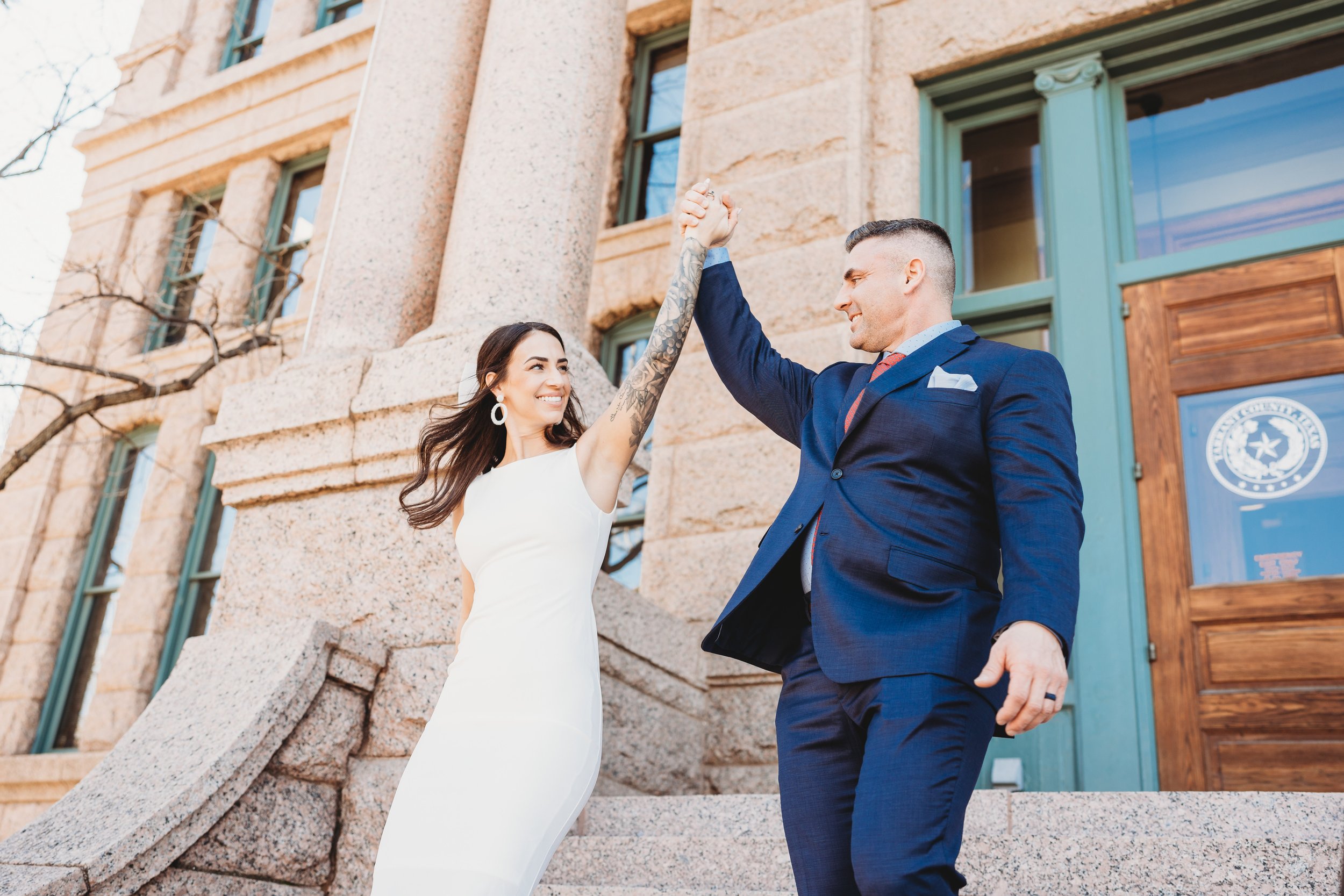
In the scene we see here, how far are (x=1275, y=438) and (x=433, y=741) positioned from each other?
4.67 m

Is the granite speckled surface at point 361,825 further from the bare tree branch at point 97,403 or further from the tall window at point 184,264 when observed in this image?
the tall window at point 184,264

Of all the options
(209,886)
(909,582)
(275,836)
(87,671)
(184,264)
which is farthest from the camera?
(184,264)

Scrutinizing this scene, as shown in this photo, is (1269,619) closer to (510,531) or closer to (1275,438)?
(1275,438)

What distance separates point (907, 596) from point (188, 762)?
2790 mm

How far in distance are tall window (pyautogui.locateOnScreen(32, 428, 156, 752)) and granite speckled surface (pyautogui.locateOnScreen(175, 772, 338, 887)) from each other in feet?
25.4

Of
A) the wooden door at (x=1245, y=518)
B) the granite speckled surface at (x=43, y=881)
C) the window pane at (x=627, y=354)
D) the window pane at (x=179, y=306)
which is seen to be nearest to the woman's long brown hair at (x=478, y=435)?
the granite speckled surface at (x=43, y=881)

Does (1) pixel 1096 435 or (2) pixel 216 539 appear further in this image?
(2) pixel 216 539

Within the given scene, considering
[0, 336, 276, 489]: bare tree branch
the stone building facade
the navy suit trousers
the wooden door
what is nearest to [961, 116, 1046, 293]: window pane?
the stone building facade

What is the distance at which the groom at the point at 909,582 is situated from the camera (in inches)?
88.2

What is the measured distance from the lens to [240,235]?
41.1 feet

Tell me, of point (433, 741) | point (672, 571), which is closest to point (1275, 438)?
point (672, 571)

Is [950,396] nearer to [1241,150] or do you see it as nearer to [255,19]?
[1241,150]

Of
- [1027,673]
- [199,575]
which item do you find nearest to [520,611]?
[1027,673]

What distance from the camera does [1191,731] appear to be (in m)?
5.46
